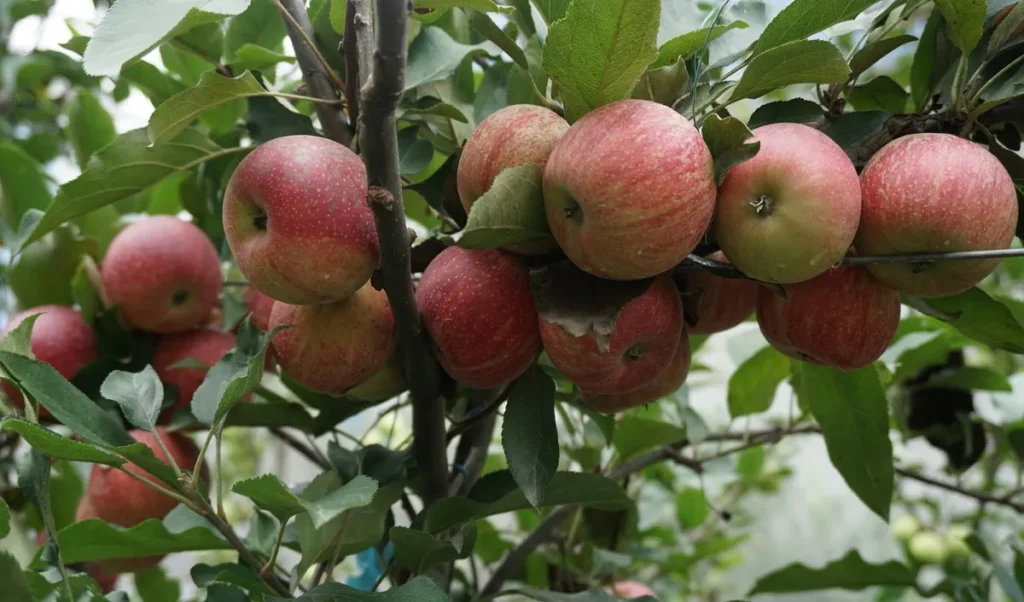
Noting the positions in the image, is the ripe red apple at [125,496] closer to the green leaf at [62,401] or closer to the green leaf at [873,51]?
the green leaf at [62,401]

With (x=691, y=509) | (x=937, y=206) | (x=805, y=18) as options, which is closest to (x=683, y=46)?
(x=805, y=18)

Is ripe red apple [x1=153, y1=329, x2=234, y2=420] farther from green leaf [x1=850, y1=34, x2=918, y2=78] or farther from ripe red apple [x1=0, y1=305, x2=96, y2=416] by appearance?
green leaf [x1=850, y1=34, x2=918, y2=78]

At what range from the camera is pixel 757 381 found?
88cm

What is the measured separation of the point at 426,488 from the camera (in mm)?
617

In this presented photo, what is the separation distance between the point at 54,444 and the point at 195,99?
20cm

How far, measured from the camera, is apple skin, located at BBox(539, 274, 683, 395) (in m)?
0.47

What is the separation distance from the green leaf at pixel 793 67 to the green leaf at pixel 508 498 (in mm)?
260

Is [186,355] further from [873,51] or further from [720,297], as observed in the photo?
[873,51]

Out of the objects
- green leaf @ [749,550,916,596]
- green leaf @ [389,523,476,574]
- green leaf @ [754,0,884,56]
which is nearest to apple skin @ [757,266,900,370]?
green leaf @ [754,0,884,56]

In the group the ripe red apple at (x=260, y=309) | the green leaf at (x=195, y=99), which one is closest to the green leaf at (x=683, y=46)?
the green leaf at (x=195, y=99)

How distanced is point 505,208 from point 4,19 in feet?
4.22

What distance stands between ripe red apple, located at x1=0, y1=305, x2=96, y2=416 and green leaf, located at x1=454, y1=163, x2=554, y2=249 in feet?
1.44

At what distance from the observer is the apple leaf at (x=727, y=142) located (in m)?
0.42

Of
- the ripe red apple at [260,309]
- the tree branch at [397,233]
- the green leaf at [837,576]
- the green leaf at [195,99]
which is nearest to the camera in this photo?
the tree branch at [397,233]
